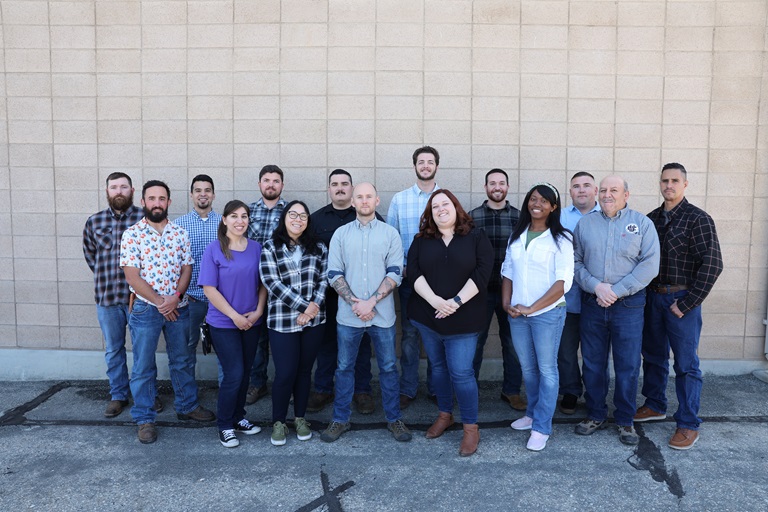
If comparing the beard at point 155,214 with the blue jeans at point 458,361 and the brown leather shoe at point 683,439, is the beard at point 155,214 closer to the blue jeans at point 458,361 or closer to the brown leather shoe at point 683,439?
the blue jeans at point 458,361

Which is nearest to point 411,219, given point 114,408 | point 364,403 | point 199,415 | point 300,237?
point 300,237

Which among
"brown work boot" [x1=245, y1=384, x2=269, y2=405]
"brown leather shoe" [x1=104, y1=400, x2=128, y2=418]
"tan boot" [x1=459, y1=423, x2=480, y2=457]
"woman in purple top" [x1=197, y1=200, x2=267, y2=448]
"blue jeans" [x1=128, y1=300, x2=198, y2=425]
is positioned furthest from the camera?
"brown work boot" [x1=245, y1=384, x2=269, y2=405]

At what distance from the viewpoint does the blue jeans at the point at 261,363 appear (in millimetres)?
4938

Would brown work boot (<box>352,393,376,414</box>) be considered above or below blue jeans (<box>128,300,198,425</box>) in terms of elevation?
below

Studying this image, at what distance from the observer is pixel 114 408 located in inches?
179

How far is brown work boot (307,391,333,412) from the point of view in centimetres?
462

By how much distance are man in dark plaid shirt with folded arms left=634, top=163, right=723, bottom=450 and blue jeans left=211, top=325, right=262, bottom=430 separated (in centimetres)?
302

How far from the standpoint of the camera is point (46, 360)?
18.1ft

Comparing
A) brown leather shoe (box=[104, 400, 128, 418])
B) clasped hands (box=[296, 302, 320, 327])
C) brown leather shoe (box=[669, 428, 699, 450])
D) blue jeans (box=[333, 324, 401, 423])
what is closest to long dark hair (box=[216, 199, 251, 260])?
clasped hands (box=[296, 302, 320, 327])

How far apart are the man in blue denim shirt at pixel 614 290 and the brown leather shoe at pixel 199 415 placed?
2901 millimetres

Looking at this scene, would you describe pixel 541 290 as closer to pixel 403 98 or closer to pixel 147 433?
pixel 403 98

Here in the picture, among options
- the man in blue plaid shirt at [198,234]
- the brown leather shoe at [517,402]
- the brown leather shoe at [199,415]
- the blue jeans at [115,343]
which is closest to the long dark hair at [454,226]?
the brown leather shoe at [517,402]

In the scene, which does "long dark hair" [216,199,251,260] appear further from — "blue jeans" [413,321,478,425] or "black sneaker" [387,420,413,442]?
"black sneaker" [387,420,413,442]

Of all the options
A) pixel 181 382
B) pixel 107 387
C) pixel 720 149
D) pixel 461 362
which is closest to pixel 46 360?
pixel 107 387
